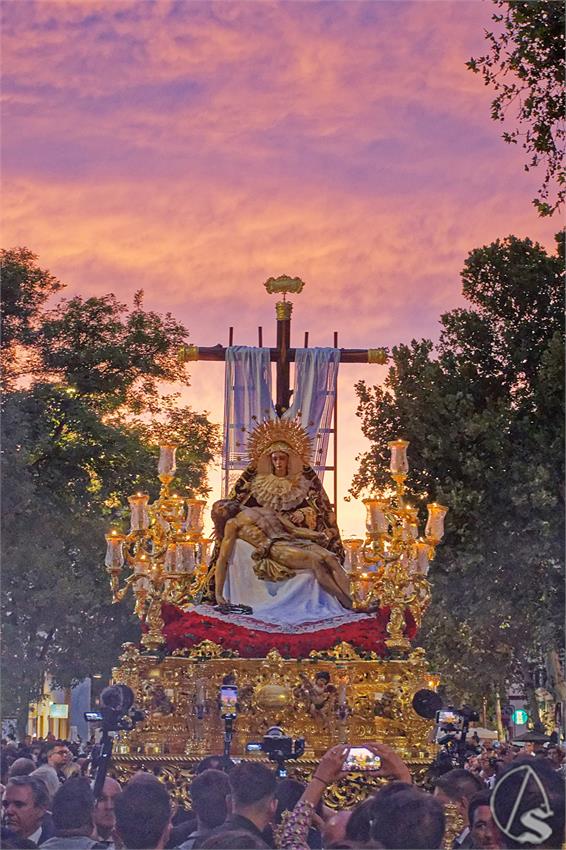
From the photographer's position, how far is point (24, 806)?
37.9ft

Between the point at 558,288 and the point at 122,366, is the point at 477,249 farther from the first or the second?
the point at 122,366

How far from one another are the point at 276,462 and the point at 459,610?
33.7 ft

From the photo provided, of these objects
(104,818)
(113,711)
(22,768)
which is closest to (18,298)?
(113,711)

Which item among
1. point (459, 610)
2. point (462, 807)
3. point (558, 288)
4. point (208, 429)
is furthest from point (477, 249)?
point (462, 807)

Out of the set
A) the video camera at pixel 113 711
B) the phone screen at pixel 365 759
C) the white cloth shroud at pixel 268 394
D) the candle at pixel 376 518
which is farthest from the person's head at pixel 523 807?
the white cloth shroud at pixel 268 394

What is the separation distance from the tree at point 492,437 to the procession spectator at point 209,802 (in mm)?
22901

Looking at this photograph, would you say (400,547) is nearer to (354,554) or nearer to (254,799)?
(354,554)

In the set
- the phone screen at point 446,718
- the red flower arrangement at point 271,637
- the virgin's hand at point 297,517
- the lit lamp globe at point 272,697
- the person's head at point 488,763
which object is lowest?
the person's head at point 488,763

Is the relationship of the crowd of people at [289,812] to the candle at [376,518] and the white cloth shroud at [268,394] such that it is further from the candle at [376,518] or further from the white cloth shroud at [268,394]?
the white cloth shroud at [268,394]

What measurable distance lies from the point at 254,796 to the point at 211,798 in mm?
480

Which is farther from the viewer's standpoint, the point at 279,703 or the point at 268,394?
the point at 268,394

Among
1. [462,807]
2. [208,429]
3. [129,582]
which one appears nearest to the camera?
[462,807]

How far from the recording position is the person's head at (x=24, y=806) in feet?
37.8

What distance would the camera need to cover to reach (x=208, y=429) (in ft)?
164
